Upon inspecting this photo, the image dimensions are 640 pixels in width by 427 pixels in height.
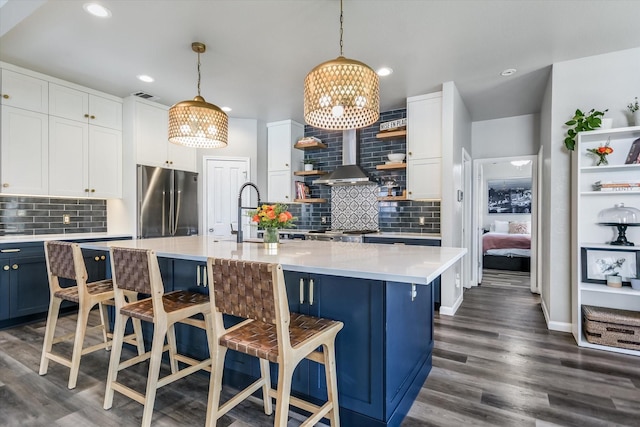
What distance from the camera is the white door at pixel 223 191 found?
5.13 m

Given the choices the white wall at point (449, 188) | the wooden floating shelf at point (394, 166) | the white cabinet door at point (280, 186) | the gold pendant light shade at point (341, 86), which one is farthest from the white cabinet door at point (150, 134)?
the white wall at point (449, 188)

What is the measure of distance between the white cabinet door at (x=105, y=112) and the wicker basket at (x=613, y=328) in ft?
18.1

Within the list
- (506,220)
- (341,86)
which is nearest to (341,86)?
(341,86)

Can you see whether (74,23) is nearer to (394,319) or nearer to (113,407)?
(113,407)

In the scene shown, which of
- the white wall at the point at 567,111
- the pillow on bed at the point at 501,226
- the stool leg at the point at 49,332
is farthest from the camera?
the pillow on bed at the point at 501,226

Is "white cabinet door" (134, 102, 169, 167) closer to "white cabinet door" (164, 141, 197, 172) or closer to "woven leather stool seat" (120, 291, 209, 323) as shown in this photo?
"white cabinet door" (164, 141, 197, 172)

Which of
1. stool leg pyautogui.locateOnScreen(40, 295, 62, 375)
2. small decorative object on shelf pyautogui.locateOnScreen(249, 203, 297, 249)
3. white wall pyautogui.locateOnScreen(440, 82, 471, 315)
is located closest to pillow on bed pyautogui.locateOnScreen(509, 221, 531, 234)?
white wall pyautogui.locateOnScreen(440, 82, 471, 315)

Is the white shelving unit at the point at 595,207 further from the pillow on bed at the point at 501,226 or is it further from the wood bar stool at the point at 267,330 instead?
the pillow on bed at the point at 501,226

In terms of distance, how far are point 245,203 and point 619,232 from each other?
4433mm

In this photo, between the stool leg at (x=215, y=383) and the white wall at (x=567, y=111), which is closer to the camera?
the stool leg at (x=215, y=383)

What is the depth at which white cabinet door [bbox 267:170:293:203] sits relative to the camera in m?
5.27

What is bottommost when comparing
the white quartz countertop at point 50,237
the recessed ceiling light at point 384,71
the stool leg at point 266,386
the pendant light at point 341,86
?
the stool leg at point 266,386

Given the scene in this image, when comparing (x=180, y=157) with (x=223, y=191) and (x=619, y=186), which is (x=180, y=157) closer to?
(x=223, y=191)

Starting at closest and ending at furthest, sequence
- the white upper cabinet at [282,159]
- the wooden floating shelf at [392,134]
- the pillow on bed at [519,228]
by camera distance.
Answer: the wooden floating shelf at [392,134]
the white upper cabinet at [282,159]
the pillow on bed at [519,228]
